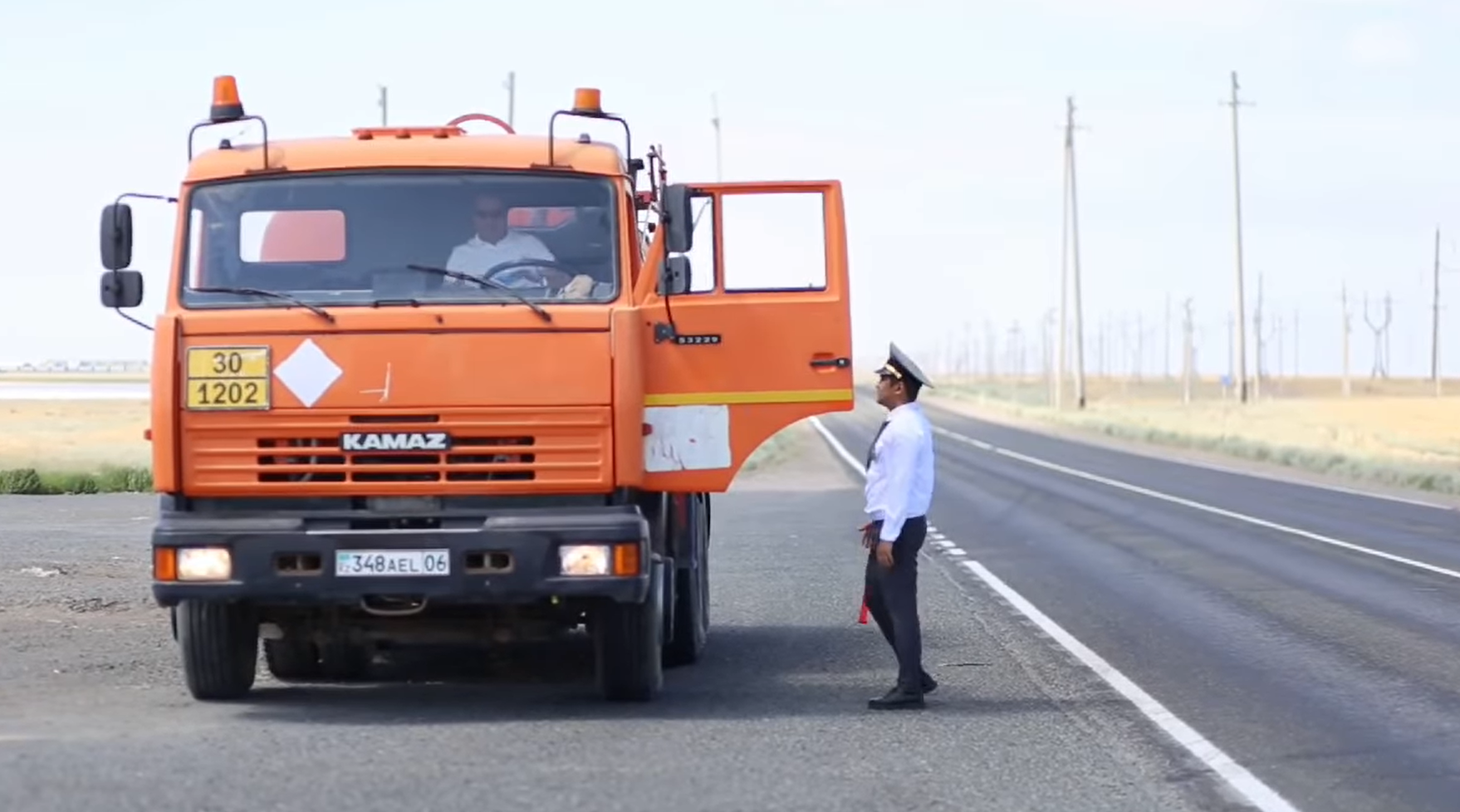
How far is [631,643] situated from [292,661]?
8.11ft

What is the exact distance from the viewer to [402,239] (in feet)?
35.0

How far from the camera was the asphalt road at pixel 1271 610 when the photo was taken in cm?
955

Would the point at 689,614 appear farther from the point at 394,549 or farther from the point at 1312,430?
the point at 1312,430

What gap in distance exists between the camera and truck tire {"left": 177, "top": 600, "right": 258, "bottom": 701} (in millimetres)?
10766

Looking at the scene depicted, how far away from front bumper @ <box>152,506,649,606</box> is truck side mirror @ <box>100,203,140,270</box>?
1.50m

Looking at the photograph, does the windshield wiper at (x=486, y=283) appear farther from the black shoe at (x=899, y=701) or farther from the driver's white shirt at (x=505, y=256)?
the black shoe at (x=899, y=701)

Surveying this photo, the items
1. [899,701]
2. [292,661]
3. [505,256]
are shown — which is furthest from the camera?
[292,661]

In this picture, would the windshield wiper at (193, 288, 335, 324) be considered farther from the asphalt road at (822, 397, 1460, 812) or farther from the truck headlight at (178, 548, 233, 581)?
the asphalt road at (822, 397, 1460, 812)

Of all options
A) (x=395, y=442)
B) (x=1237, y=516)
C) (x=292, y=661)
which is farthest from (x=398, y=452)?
(x=1237, y=516)

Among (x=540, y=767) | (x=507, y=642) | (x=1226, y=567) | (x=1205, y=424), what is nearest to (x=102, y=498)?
(x=1226, y=567)

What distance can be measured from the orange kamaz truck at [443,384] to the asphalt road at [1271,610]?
112 inches

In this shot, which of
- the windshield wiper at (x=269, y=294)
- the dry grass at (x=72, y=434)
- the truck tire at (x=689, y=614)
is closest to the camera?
the windshield wiper at (x=269, y=294)

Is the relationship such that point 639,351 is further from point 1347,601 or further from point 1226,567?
point 1226,567

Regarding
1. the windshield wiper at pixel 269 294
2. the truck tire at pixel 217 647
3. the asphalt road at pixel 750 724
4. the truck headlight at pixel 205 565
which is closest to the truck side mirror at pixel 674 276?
the windshield wiper at pixel 269 294
